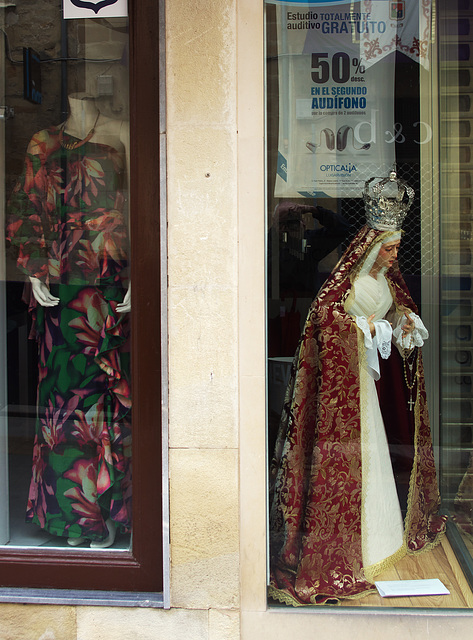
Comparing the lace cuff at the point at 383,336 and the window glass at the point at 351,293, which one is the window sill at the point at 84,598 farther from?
the lace cuff at the point at 383,336

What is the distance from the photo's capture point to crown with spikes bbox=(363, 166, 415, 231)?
262 centimetres

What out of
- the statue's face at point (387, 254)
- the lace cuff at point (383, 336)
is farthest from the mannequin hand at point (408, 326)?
the statue's face at point (387, 254)

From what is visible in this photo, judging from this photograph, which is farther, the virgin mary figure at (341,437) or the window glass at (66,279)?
the window glass at (66,279)

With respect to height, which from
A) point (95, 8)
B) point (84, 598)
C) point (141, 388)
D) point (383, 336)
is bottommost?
point (84, 598)

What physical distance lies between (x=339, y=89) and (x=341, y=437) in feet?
4.55

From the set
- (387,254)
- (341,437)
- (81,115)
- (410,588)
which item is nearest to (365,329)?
(387,254)

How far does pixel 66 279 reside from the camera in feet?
9.11

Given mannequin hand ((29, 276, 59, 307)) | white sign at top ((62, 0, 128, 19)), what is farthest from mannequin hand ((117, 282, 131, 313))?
white sign at top ((62, 0, 128, 19))

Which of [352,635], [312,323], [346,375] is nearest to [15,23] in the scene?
[312,323]

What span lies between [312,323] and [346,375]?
24cm

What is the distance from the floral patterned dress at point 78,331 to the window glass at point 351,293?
640 mm

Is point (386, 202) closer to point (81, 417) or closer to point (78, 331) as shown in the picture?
point (78, 331)

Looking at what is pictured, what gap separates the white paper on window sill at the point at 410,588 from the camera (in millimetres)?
2559

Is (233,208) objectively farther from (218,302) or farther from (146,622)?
(146,622)
